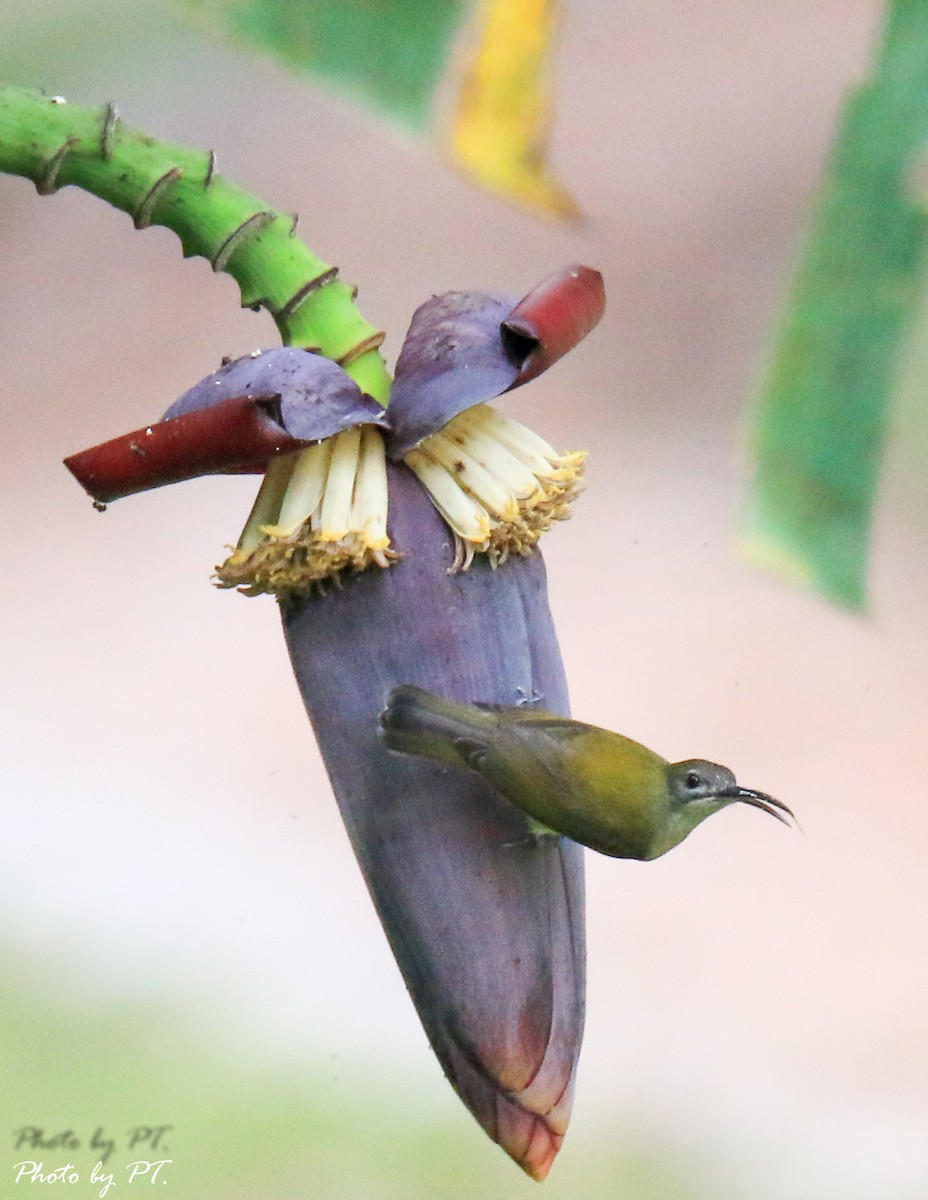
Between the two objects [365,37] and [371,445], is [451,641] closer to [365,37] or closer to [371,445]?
[371,445]

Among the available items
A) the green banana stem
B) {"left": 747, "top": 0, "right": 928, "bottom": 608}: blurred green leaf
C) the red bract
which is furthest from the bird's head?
{"left": 747, "top": 0, "right": 928, "bottom": 608}: blurred green leaf

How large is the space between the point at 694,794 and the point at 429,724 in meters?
0.09

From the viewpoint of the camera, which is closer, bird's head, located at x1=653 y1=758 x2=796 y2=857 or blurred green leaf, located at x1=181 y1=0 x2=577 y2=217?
bird's head, located at x1=653 y1=758 x2=796 y2=857

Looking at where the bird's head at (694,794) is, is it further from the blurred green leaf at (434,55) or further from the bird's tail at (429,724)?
the blurred green leaf at (434,55)

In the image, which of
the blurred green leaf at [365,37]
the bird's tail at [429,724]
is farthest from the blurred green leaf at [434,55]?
the bird's tail at [429,724]

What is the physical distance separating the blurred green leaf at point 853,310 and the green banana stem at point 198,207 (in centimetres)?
33

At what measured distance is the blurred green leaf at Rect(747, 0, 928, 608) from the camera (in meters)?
0.58

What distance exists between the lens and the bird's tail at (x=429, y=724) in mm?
327

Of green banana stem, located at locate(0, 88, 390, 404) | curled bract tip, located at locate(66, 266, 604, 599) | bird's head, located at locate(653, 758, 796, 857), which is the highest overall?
green banana stem, located at locate(0, 88, 390, 404)

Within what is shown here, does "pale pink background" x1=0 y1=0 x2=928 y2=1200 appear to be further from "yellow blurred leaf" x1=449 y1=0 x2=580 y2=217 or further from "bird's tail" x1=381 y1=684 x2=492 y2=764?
"bird's tail" x1=381 y1=684 x2=492 y2=764

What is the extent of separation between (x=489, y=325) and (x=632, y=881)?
39cm

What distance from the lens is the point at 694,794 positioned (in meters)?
0.36

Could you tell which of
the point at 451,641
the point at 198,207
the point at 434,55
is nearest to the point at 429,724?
the point at 451,641

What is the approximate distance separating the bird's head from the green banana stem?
5.5 inches
